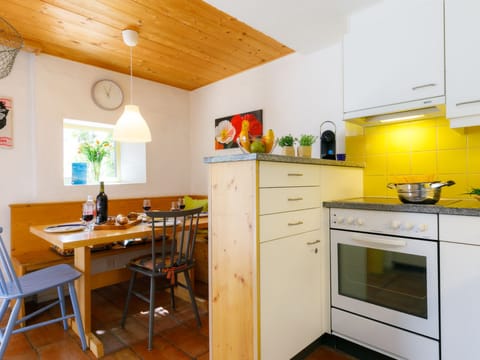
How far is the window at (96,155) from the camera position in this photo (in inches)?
119

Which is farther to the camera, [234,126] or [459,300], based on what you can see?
[234,126]

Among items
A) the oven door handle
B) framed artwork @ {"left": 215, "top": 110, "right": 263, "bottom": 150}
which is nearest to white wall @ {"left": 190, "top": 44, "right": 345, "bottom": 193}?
framed artwork @ {"left": 215, "top": 110, "right": 263, "bottom": 150}

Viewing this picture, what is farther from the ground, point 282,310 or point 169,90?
point 169,90

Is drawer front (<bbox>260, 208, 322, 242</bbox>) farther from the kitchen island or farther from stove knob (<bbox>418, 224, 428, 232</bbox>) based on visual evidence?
stove knob (<bbox>418, 224, 428, 232</bbox>)

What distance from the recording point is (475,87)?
1.50 meters

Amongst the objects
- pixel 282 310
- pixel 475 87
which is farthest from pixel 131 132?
pixel 475 87

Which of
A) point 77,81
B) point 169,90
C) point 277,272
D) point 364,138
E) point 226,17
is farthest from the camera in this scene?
point 169,90

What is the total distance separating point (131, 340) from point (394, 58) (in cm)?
251

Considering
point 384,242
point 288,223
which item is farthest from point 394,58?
point 288,223

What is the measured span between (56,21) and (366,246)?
269cm

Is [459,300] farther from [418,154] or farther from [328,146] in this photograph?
[328,146]

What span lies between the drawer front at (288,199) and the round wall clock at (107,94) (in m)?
2.48

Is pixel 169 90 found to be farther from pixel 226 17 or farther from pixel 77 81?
pixel 226 17

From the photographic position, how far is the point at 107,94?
10.2 feet
